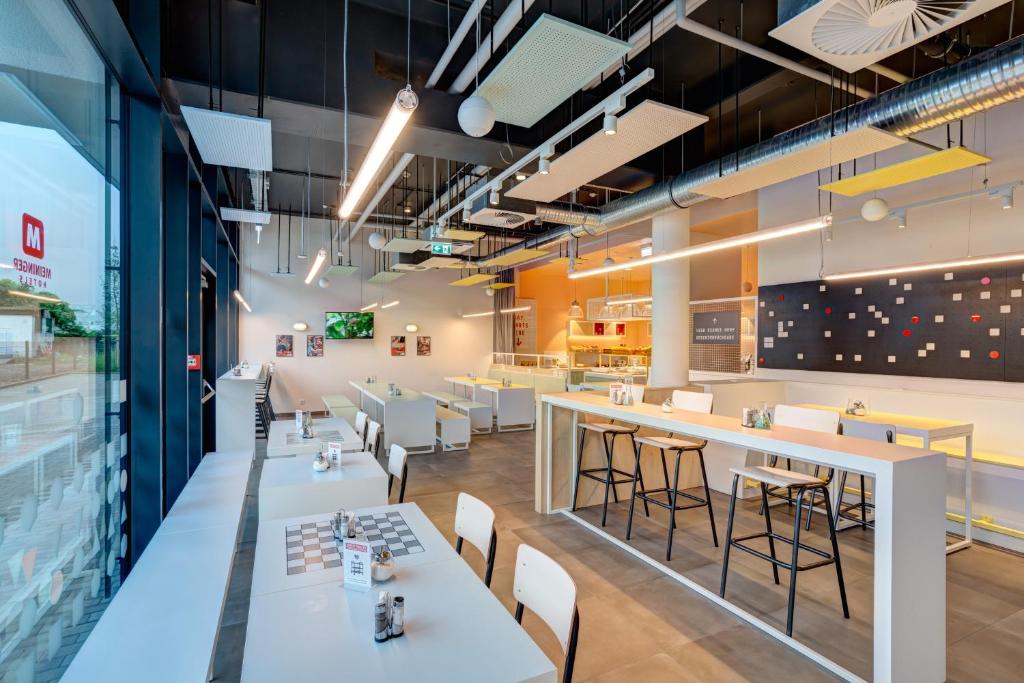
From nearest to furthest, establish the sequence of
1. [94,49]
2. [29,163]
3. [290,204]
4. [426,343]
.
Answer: [29,163] → [94,49] → [290,204] → [426,343]

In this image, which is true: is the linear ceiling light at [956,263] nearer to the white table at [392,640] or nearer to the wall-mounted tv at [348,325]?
the white table at [392,640]

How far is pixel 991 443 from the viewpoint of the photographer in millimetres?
4492

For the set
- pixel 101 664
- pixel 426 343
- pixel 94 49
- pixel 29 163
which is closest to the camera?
pixel 101 664

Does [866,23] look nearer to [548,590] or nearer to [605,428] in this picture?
[548,590]

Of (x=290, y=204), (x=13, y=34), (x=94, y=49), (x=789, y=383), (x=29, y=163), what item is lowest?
(x=789, y=383)

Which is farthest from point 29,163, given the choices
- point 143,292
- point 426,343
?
point 426,343

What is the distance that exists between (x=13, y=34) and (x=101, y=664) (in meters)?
2.14

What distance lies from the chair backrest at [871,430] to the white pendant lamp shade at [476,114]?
3.97 m

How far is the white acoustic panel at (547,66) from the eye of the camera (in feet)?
7.55

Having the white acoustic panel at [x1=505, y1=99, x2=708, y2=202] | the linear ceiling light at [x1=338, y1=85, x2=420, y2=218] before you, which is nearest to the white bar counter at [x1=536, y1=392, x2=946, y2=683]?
the white acoustic panel at [x1=505, y1=99, x2=708, y2=202]

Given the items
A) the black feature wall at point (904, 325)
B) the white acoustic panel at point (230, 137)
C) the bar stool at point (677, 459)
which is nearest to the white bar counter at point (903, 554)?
the bar stool at point (677, 459)

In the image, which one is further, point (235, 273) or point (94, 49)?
point (235, 273)

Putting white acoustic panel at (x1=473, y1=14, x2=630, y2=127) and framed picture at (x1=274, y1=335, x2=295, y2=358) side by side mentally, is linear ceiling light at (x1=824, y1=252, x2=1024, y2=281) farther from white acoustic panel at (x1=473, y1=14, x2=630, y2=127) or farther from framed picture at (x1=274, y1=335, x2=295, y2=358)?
framed picture at (x1=274, y1=335, x2=295, y2=358)

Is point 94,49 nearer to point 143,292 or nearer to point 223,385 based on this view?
point 143,292
